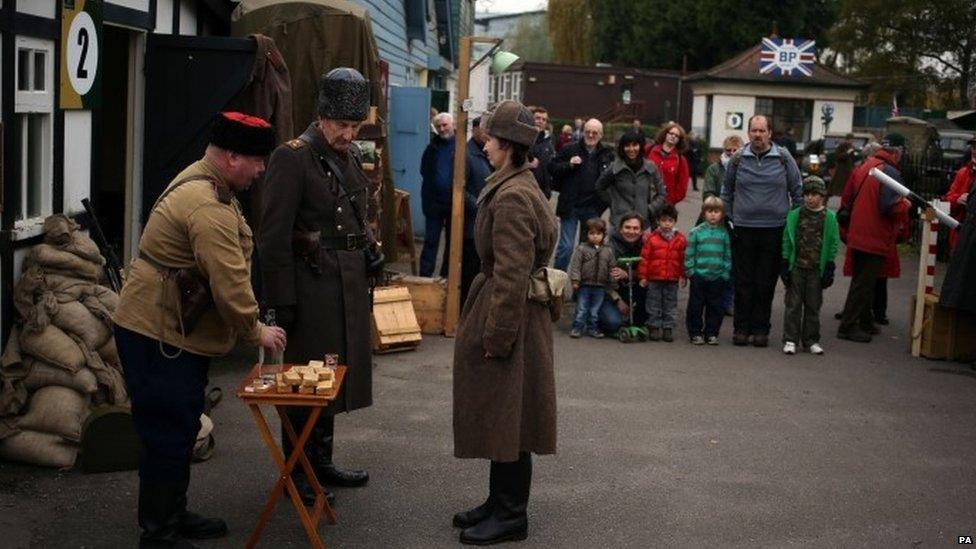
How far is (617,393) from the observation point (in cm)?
923

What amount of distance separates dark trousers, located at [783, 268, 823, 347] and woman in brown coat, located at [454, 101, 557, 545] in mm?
5772

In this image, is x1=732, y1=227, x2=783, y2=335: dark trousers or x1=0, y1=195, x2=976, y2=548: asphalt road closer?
x1=0, y1=195, x2=976, y2=548: asphalt road

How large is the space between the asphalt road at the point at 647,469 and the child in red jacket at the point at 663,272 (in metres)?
1.12

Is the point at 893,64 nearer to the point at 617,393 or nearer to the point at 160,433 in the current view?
the point at 617,393

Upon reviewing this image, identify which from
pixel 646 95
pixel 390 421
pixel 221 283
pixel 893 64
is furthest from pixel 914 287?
pixel 646 95

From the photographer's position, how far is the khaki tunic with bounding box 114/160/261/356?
5145mm

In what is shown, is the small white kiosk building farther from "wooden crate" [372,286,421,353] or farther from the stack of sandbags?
the stack of sandbags

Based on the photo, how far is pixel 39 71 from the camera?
23.9ft

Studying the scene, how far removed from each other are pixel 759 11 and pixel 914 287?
1794 inches

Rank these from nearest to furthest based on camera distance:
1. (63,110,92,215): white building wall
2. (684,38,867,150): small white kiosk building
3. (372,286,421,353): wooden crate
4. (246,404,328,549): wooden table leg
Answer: (246,404,328,549): wooden table leg < (63,110,92,215): white building wall < (372,286,421,353): wooden crate < (684,38,867,150): small white kiosk building

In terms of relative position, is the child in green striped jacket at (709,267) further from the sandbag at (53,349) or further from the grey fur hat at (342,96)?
the sandbag at (53,349)

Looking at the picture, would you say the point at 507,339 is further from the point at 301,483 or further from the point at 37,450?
the point at 37,450

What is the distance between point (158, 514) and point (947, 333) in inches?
310

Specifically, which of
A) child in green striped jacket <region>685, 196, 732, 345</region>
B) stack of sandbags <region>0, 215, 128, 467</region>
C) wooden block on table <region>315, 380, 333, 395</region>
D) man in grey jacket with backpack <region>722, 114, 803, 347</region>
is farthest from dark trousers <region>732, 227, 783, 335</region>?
wooden block on table <region>315, 380, 333, 395</region>
